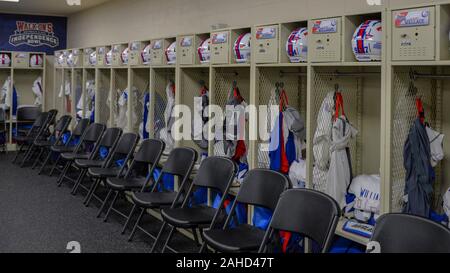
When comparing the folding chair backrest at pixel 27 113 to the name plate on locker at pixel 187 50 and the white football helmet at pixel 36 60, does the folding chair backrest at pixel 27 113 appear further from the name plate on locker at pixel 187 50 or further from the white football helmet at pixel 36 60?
the name plate on locker at pixel 187 50

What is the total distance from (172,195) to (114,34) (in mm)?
4307

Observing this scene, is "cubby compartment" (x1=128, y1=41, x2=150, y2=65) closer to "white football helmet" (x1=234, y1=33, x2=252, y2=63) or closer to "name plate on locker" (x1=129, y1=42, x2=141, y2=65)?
"name plate on locker" (x1=129, y1=42, x2=141, y2=65)

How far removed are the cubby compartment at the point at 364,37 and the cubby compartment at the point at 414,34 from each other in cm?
10

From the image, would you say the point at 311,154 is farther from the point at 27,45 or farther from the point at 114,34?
the point at 27,45

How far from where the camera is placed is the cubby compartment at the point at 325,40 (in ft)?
9.07

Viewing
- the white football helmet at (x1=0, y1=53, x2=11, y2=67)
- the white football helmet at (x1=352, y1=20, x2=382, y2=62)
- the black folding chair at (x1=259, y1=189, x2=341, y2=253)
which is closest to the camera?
the black folding chair at (x1=259, y1=189, x2=341, y2=253)

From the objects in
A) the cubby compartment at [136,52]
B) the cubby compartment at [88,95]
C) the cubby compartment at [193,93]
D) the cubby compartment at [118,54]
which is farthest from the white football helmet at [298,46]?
the cubby compartment at [88,95]

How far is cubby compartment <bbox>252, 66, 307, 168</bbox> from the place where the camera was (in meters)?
3.49

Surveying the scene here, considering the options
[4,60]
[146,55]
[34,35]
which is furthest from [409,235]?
[34,35]

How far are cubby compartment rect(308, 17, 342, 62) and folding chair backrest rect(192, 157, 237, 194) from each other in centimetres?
90

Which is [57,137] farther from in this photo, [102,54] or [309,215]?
[309,215]

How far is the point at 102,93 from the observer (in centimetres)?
641

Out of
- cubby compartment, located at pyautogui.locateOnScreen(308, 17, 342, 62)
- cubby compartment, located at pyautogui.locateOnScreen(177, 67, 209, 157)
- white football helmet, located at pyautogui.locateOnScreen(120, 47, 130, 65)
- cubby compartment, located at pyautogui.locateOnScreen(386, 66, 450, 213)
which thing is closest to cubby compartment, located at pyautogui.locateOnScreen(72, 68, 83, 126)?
white football helmet, located at pyautogui.locateOnScreen(120, 47, 130, 65)

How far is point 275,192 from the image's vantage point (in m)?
2.79
